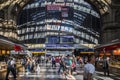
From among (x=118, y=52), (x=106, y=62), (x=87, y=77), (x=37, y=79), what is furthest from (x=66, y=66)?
(x=87, y=77)

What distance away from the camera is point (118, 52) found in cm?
4619

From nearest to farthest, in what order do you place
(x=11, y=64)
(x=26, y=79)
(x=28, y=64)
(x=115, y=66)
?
1. (x=11, y=64)
2. (x=26, y=79)
3. (x=115, y=66)
4. (x=28, y=64)


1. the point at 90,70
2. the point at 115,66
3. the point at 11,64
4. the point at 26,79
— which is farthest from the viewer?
the point at 115,66

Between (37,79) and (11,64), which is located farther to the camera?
(37,79)

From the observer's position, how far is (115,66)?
4047 cm

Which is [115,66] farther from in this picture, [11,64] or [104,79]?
[11,64]

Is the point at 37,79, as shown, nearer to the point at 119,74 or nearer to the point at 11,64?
the point at 11,64

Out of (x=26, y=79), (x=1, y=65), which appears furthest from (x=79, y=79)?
(x=1, y=65)

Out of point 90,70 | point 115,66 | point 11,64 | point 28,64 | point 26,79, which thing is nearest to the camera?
point 90,70

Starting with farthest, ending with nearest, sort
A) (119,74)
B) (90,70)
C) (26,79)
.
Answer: (119,74)
(26,79)
(90,70)

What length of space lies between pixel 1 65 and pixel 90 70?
17091 millimetres

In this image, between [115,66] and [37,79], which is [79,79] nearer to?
[37,79]

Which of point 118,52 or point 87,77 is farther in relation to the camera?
point 118,52

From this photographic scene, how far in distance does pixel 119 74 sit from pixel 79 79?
22.8 feet
